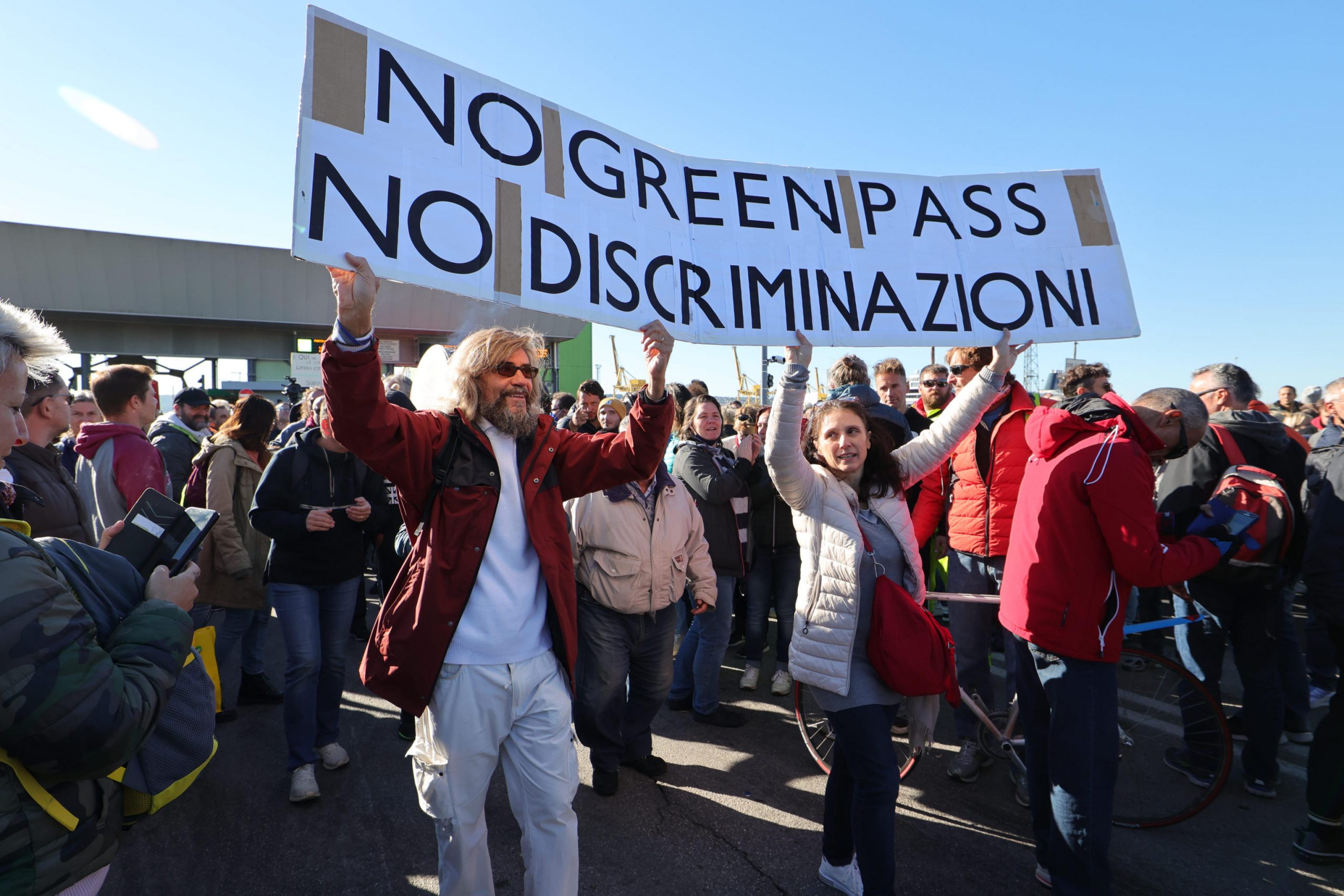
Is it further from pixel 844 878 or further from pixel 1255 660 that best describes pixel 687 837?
pixel 1255 660

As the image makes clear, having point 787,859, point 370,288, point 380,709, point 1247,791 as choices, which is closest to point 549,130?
point 370,288

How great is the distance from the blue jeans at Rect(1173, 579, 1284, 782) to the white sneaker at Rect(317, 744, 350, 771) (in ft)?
14.4

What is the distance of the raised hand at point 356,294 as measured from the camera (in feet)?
6.60

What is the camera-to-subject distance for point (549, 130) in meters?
2.83

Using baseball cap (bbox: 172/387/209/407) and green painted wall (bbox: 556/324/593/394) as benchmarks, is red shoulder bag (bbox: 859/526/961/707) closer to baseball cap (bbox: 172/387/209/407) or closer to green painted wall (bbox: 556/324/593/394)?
baseball cap (bbox: 172/387/209/407)

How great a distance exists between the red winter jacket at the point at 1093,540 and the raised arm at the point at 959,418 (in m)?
0.33

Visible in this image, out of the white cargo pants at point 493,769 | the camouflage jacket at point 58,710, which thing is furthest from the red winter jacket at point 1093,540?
the camouflage jacket at point 58,710

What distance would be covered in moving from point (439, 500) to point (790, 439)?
1231 millimetres

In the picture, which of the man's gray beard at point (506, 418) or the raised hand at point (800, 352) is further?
the raised hand at point (800, 352)

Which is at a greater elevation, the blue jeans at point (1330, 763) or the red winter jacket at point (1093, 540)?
the red winter jacket at point (1093, 540)

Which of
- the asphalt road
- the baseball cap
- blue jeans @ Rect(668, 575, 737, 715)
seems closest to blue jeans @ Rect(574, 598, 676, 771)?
the asphalt road

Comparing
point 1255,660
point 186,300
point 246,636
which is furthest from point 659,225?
point 186,300

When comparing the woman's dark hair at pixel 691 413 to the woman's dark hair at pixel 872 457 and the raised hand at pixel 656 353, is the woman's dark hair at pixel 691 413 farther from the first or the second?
the raised hand at pixel 656 353

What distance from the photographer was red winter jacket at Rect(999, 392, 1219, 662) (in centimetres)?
249
